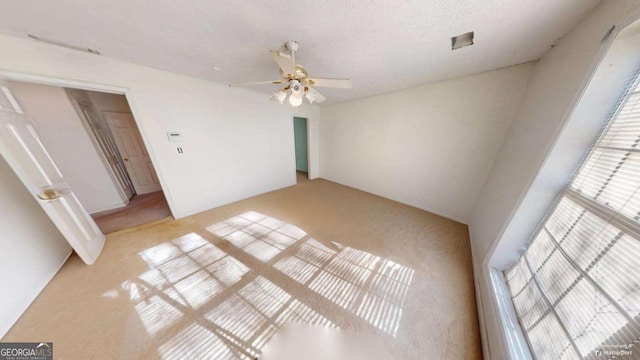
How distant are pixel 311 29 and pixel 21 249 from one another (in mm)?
3343

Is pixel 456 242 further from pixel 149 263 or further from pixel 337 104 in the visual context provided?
pixel 149 263

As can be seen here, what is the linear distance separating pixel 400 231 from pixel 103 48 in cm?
431

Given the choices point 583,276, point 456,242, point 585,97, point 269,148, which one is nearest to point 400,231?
point 456,242

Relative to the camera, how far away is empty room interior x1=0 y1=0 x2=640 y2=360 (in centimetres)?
96

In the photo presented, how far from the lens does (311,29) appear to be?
137 centimetres

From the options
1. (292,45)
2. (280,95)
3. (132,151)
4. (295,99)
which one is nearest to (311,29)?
(292,45)

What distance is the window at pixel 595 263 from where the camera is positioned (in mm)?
657

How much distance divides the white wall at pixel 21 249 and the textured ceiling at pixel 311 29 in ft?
5.03

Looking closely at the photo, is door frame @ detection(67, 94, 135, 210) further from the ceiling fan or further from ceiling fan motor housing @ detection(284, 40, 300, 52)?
ceiling fan motor housing @ detection(284, 40, 300, 52)

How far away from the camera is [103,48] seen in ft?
5.59

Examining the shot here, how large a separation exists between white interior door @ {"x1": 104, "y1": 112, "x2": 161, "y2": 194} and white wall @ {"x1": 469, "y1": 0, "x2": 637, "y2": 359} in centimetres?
615

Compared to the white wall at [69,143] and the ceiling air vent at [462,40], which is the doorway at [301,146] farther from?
the white wall at [69,143]

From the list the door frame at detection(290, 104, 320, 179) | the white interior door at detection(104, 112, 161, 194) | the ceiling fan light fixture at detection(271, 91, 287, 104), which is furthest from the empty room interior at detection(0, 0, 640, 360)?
the door frame at detection(290, 104, 320, 179)

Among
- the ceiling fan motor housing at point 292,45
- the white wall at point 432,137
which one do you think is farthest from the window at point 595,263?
the ceiling fan motor housing at point 292,45
